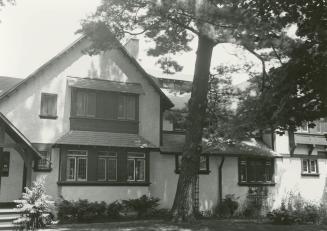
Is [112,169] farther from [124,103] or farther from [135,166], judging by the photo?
[124,103]

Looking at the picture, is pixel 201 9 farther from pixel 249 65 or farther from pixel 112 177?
pixel 112 177

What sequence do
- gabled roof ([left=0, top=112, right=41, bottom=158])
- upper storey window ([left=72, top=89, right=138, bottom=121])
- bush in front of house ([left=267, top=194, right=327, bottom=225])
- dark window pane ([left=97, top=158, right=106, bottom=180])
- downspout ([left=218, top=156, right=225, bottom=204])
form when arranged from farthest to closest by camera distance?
1. downspout ([left=218, top=156, right=225, bottom=204])
2. upper storey window ([left=72, top=89, right=138, bottom=121])
3. dark window pane ([left=97, top=158, right=106, bottom=180])
4. bush in front of house ([left=267, top=194, right=327, bottom=225])
5. gabled roof ([left=0, top=112, right=41, bottom=158])

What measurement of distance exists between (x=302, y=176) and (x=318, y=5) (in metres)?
19.0

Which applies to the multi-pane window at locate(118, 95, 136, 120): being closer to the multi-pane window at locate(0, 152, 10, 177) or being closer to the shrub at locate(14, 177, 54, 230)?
the multi-pane window at locate(0, 152, 10, 177)

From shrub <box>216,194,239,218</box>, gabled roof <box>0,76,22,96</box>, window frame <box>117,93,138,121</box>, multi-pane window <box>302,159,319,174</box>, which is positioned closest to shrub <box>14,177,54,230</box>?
window frame <box>117,93,138,121</box>

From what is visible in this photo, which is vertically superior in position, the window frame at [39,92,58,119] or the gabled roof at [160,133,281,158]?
the window frame at [39,92,58,119]

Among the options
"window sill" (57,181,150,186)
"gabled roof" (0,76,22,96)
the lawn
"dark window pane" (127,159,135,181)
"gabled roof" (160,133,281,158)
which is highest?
"gabled roof" (0,76,22,96)

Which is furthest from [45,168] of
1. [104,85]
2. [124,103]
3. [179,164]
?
[179,164]

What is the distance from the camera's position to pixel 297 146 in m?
29.8

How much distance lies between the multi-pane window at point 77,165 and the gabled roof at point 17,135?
2838 mm

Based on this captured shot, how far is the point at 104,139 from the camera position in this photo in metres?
23.0

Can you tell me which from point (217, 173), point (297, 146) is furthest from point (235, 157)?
point (297, 146)

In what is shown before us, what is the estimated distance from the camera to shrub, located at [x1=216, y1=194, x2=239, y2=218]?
25.5 metres

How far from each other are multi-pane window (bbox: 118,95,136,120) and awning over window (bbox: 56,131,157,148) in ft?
3.67
